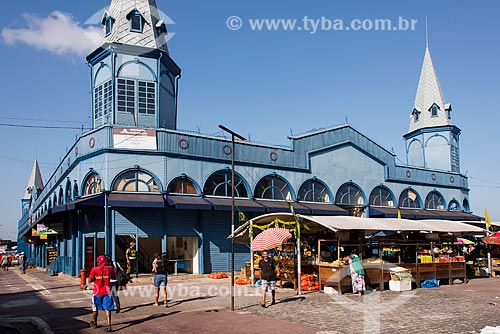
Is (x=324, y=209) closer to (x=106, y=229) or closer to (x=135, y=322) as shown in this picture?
(x=106, y=229)

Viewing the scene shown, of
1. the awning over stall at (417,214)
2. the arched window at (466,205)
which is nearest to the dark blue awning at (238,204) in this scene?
the awning over stall at (417,214)

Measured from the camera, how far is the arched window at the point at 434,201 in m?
42.1

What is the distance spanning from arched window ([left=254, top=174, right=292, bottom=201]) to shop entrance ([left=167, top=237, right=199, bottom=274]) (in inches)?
196

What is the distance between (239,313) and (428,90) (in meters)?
38.6

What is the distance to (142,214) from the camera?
87.6 feet

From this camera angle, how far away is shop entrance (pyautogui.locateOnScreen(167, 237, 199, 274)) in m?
28.6

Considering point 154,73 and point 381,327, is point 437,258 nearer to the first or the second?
point 381,327

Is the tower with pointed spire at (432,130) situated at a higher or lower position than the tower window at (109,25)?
lower

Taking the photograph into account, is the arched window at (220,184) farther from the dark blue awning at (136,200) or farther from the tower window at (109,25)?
the tower window at (109,25)

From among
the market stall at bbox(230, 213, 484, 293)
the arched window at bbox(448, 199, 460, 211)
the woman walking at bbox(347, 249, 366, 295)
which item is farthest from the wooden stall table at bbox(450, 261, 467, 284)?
the arched window at bbox(448, 199, 460, 211)

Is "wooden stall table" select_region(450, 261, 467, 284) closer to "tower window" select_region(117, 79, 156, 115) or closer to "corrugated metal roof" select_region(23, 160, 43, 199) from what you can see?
"tower window" select_region(117, 79, 156, 115)

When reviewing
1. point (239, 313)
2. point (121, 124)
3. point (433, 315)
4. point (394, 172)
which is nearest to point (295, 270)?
point (239, 313)

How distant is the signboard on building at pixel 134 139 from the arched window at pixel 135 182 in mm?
1356

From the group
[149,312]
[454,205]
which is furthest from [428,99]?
[149,312]
